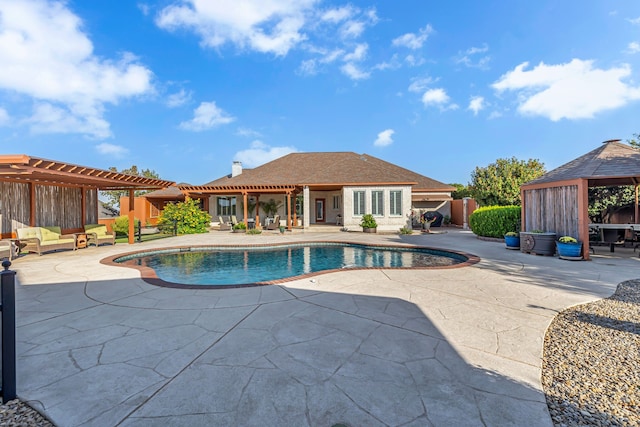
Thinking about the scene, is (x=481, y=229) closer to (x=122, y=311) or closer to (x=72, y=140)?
(x=122, y=311)

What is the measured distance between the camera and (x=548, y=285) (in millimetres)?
5594

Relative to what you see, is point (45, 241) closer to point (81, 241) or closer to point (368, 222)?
point (81, 241)

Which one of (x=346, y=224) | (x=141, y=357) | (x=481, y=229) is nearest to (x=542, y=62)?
(x=481, y=229)

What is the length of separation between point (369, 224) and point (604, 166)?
10619 millimetres

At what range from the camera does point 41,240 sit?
10.2 m

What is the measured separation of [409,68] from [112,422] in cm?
2112

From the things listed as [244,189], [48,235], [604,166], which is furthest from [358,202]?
[48,235]

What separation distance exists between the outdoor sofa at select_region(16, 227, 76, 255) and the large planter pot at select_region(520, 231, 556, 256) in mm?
16160

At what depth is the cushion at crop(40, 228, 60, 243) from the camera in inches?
408

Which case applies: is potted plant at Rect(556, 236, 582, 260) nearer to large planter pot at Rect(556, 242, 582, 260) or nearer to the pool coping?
large planter pot at Rect(556, 242, 582, 260)

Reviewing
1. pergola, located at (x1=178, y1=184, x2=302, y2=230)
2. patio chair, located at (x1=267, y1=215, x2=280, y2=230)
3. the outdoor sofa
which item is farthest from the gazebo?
the outdoor sofa

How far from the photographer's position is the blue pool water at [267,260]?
793cm

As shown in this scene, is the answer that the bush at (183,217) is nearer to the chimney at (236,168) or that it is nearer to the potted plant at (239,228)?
the potted plant at (239,228)

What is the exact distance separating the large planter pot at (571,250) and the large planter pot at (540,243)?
1.62ft
